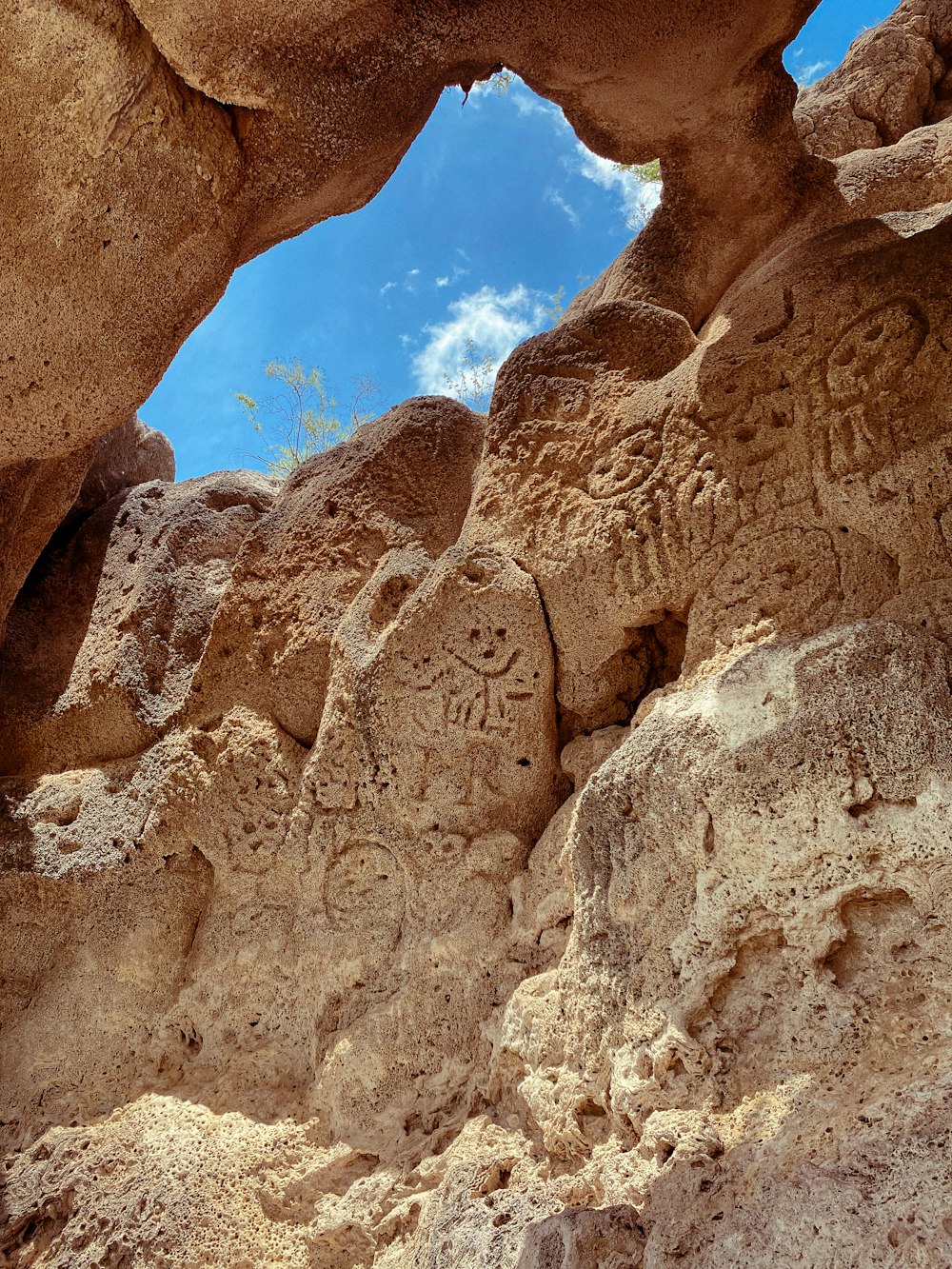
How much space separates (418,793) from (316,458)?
1.50 metres

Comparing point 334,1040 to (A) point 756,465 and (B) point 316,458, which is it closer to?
(A) point 756,465

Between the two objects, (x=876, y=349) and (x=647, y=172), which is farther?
(x=647, y=172)

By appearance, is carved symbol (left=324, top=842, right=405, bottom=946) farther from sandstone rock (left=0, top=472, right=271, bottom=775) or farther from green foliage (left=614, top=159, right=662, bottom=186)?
green foliage (left=614, top=159, right=662, bottom=186)

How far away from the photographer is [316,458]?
3.51m

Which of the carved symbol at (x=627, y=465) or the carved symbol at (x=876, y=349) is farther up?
the carved symbol at (x=876, y=349)

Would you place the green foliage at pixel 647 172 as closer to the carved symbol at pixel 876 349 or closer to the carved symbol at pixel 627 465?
the carved symbol at pixel 627 465

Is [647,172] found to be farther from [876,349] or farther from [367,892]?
[367,892]

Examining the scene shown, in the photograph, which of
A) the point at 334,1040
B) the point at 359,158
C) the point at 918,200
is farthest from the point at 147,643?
the point at 918,200

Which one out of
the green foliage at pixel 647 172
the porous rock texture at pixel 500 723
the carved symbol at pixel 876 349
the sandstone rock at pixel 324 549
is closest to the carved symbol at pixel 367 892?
the porous rock texture at pixel 500 723

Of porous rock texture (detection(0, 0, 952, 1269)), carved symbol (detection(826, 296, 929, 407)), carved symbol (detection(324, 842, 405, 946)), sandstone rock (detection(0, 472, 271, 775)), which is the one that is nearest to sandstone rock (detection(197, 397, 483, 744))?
porous rock texture (detection(0, 0, 952, 1269))

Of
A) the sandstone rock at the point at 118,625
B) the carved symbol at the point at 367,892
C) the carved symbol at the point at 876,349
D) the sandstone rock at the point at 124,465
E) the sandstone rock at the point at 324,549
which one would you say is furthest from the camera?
the sandstone rock at the point at 124,465

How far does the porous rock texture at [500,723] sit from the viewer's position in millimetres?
1663

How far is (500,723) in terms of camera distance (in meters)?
2.56

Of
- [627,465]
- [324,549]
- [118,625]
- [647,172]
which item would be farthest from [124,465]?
[647,172]
